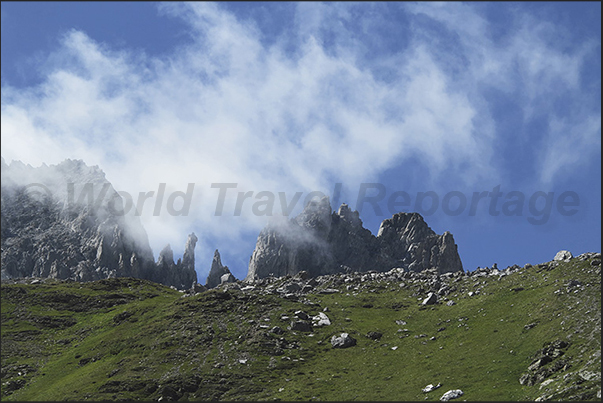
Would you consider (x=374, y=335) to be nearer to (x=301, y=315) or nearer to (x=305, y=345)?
(x=305, y=345)

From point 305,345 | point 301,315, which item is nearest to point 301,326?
point 301,315

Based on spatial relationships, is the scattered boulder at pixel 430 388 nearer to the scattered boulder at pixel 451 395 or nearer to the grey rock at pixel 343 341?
the scattered boulder at pixel 451 395

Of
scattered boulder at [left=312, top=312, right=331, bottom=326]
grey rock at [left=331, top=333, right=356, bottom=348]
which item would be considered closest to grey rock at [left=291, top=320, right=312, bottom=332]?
scattered boulder at [left=312, top=312, right=331, bottom=326]

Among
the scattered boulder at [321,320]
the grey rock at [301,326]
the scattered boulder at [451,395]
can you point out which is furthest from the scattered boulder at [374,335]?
the scattered boulder at [451,395]

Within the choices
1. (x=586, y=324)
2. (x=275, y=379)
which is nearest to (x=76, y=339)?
(x=275, y=379)

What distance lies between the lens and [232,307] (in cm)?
13125

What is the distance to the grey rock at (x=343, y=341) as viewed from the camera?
107688 mm

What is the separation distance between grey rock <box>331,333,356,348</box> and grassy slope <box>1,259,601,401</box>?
7.12 ft

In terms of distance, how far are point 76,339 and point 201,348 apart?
4436cm

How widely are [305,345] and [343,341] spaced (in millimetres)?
8453

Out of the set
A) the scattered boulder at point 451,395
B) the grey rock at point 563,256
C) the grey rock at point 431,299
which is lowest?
the scattered boulder at point 451,395

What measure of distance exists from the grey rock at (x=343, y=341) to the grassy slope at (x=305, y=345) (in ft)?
7.12

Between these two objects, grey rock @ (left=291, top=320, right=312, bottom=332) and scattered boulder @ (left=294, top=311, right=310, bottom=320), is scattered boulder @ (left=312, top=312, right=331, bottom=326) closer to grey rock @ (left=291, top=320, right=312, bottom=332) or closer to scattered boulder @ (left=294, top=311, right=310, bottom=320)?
scattered boulder @ (left=294, top=311, right=310, bottom=320)

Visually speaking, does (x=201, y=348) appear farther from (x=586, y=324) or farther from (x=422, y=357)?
(x=586, y=324)
